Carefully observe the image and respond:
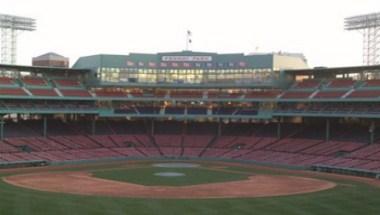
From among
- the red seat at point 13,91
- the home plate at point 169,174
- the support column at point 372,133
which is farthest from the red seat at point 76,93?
the support column at point 372,133

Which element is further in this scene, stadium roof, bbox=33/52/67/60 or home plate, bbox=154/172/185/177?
stadium roof, bbox=33/52/67/60

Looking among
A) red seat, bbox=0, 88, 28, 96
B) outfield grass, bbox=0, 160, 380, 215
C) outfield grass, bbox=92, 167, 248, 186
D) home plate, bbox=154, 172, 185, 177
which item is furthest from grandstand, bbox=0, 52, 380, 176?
outfield grass, bbox=0, 160, 380, 215

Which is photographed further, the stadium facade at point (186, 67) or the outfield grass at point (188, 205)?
the stadium facade at point (186, 67)

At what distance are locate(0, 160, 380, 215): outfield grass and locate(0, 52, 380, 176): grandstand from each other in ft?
80.9

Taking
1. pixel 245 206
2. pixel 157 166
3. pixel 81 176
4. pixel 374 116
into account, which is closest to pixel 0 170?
pixel 81 176

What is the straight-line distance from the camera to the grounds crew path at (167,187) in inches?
1969

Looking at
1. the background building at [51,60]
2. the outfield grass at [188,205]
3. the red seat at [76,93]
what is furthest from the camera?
the background building at [51,60]

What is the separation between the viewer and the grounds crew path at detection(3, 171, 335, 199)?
5000 cm

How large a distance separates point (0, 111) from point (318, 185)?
47.5 metres

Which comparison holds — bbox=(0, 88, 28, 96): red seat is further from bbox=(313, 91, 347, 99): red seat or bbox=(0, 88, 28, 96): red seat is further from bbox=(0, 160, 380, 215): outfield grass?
bbox=(313, 91, 347, 99): red seat

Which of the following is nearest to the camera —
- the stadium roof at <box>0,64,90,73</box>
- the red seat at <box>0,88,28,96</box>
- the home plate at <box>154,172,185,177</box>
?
the home plate at <box>154,172,185,177</box>

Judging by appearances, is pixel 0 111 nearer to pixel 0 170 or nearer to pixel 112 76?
pixel 0 170

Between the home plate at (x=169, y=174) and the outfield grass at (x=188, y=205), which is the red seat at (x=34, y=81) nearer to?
the home plate at (x=169, y=174)

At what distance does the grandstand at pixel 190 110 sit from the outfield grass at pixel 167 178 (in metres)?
12.5
